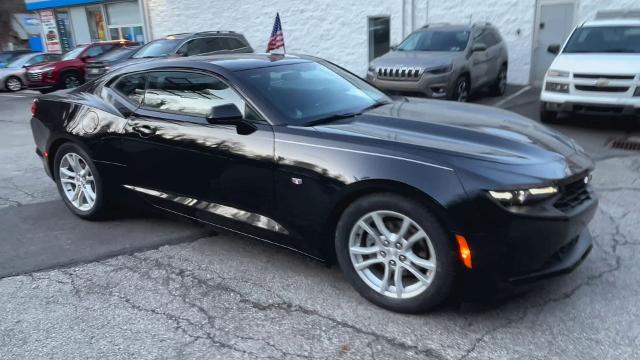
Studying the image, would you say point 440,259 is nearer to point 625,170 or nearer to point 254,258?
point 254,258

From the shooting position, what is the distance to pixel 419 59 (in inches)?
385

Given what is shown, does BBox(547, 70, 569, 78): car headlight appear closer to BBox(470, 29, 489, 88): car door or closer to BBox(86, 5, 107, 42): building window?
BBox(470, 29, 489, 88): car door

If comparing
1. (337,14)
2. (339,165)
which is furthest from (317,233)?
(337,14)

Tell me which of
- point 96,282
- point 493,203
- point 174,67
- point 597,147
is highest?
point 174,67

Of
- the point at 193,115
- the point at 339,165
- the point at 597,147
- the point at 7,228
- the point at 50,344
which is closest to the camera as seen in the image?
the point at 50,344

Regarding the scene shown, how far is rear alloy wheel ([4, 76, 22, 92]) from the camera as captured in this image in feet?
63.0

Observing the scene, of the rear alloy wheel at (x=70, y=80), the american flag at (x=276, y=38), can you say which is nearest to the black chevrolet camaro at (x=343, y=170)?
the american flag at (x=276, y=38)

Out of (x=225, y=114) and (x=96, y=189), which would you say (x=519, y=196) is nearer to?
(x=225, y=114)

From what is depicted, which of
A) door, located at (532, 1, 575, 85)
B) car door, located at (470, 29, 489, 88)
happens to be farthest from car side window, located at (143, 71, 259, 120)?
door, located at (532, 1, 575, 85)

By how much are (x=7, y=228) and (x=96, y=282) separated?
175 cm

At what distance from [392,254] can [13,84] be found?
20.3 meters

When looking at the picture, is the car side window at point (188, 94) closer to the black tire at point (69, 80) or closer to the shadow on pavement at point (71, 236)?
the shadow on pavement at point (71, 236)

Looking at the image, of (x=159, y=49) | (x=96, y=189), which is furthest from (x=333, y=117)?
(x=159, y=49)

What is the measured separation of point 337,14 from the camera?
53.7 feet
